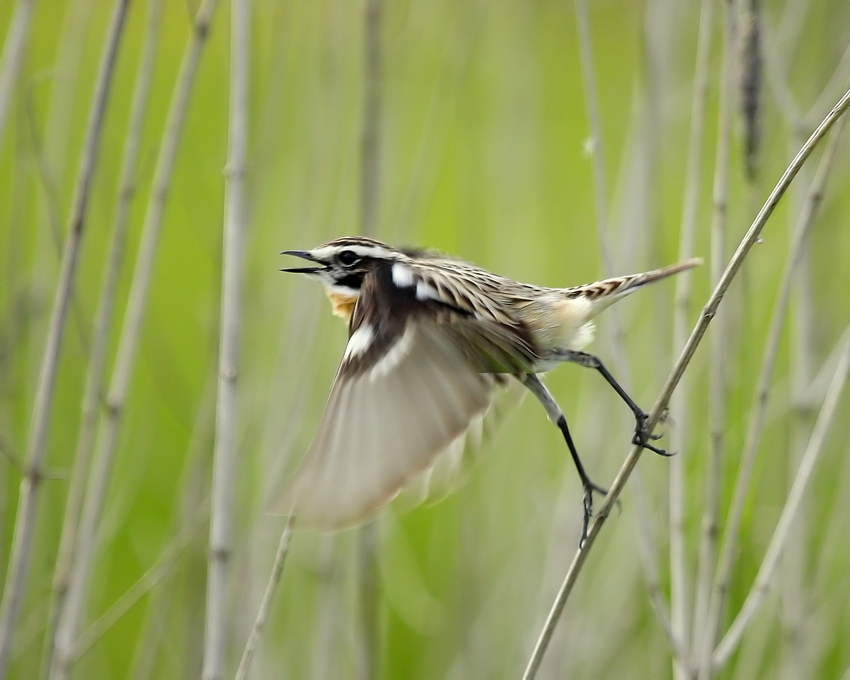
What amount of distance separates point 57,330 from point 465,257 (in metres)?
1.58

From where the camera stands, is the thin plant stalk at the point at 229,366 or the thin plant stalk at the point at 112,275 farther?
the thin plant stalk at the point at 112,275

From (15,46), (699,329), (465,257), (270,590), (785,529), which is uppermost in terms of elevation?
(15,46)

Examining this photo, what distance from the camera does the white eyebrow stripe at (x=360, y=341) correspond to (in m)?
1.61

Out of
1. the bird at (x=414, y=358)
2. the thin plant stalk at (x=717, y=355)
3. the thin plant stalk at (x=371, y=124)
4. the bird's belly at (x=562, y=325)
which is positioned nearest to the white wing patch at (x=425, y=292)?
the bird at (x=414, y=358)

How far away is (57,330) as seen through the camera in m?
1.81

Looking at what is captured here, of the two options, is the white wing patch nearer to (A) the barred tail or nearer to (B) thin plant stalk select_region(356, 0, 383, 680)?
(A) the barred tail

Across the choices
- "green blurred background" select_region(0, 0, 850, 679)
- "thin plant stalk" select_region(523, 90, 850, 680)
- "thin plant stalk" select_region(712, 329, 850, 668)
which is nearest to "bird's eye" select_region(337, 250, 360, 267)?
"green blurred background" select_region(0, 0, 850, 679)

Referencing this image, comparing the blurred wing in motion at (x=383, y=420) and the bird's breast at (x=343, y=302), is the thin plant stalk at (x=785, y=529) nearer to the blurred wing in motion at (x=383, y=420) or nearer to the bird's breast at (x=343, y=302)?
the blurred wing in motion at (x=383, y=420)

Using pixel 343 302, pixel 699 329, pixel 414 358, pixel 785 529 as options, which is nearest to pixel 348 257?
pixel 343 302

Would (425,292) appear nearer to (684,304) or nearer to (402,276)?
(402,276)

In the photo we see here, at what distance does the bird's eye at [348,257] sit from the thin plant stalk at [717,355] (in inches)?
28.9

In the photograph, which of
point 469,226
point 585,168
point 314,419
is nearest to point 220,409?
point 314,419

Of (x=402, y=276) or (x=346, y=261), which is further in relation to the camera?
(x=346, y=261)

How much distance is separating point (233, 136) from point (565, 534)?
1.73m
